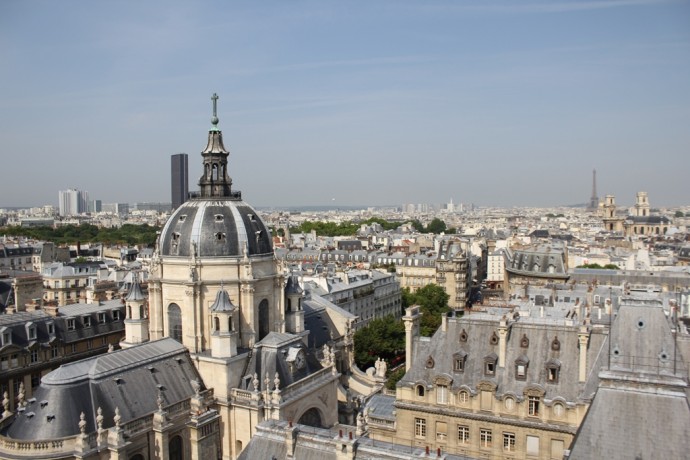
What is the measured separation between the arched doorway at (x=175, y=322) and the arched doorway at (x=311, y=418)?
11.4 metres

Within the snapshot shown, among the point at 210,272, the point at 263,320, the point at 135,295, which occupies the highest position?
the point at 210,272

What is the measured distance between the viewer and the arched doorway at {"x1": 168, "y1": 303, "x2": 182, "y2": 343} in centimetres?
4775

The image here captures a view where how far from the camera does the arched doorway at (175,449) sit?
4019cm

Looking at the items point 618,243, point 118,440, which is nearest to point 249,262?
point 118,440

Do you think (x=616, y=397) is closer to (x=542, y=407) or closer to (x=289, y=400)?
(x=542, y=407)

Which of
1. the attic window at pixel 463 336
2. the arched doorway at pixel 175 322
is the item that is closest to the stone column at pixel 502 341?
the attic window at pixel 463 336

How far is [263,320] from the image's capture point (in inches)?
1973

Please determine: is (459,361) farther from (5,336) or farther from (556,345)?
(5,336)

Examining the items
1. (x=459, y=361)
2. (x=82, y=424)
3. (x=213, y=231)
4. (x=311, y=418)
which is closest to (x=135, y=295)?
(x=213, y=231)

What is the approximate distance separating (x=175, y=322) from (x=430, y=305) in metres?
59.8

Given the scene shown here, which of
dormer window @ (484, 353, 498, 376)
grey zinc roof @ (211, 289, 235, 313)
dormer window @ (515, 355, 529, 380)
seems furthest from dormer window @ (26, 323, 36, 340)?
dormer window @ (515, 355, 529, 380)

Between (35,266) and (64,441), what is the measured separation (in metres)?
117

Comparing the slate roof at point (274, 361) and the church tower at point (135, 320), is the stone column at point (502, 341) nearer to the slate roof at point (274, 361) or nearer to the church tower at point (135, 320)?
the slate roof at point (274, 361)

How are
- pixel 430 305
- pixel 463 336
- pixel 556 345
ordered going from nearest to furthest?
1. pixel 556 345
2. pixel 463 336
3. pixel 430 305
